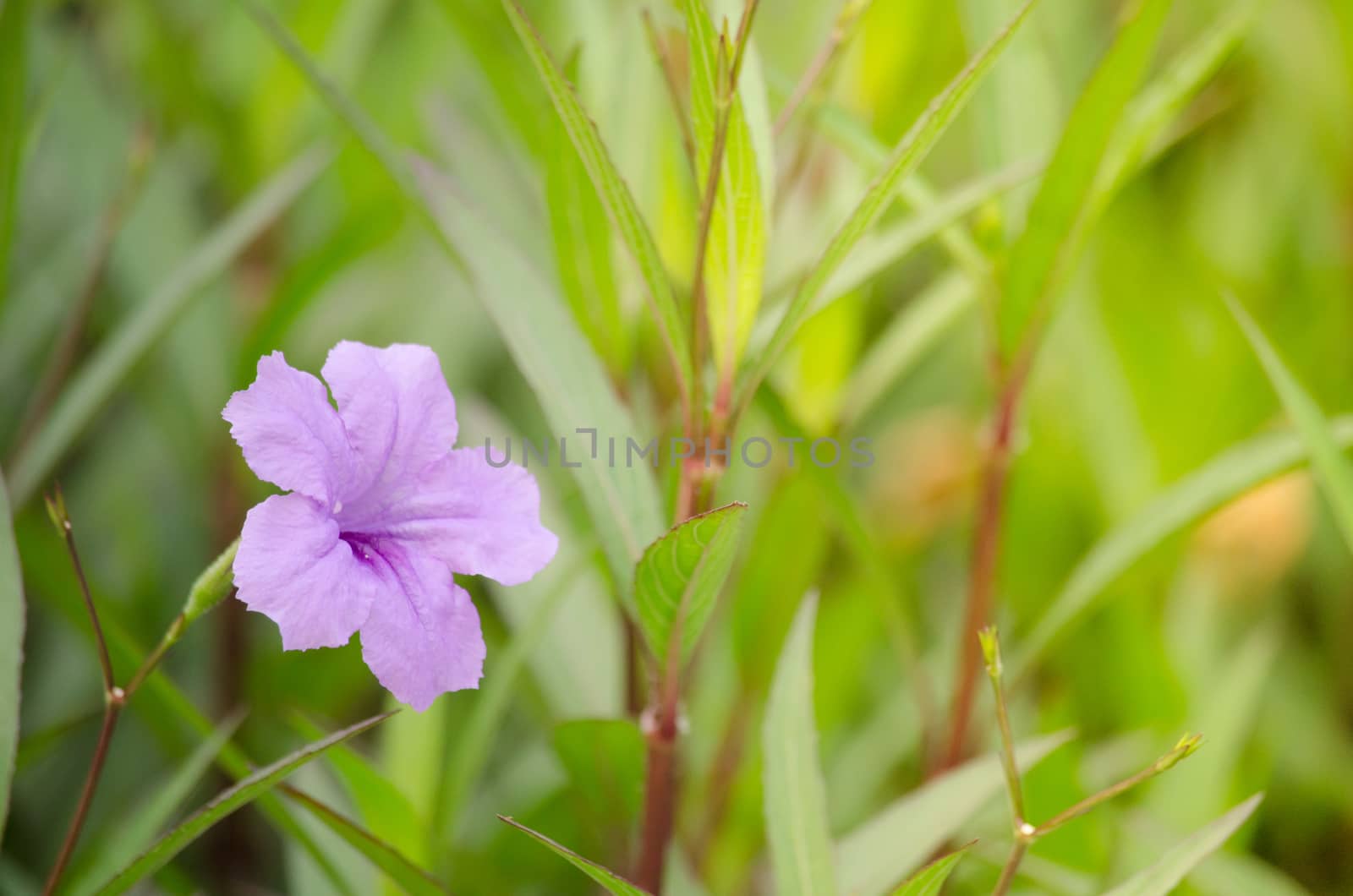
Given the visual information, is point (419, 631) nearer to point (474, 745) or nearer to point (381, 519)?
point (381, 519)

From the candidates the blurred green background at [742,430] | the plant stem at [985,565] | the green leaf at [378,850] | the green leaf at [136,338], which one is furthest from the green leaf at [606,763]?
the green leaf at [136,338]

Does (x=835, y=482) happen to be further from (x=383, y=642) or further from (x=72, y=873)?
(x=72, y=873)

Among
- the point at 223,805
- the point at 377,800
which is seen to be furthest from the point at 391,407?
the point at 377,800

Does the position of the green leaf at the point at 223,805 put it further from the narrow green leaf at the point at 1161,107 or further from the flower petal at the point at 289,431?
the narrow green leaf at the point at 1161,107

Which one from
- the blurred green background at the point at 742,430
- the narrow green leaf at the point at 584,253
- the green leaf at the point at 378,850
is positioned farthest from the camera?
the blurred green background at the point at 742,430

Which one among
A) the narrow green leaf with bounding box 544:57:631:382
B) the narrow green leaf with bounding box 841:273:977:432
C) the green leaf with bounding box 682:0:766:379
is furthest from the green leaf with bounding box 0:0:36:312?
the narrow green leaf with bounding box 841:273:977:432

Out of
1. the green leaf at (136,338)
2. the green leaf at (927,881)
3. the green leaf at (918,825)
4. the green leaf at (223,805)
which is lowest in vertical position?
the green leaf at (918,825)

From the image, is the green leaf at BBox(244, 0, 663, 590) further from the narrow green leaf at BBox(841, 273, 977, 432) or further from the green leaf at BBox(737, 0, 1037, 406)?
the narrow green leaf at BBox(841, 273, 977, 432)
